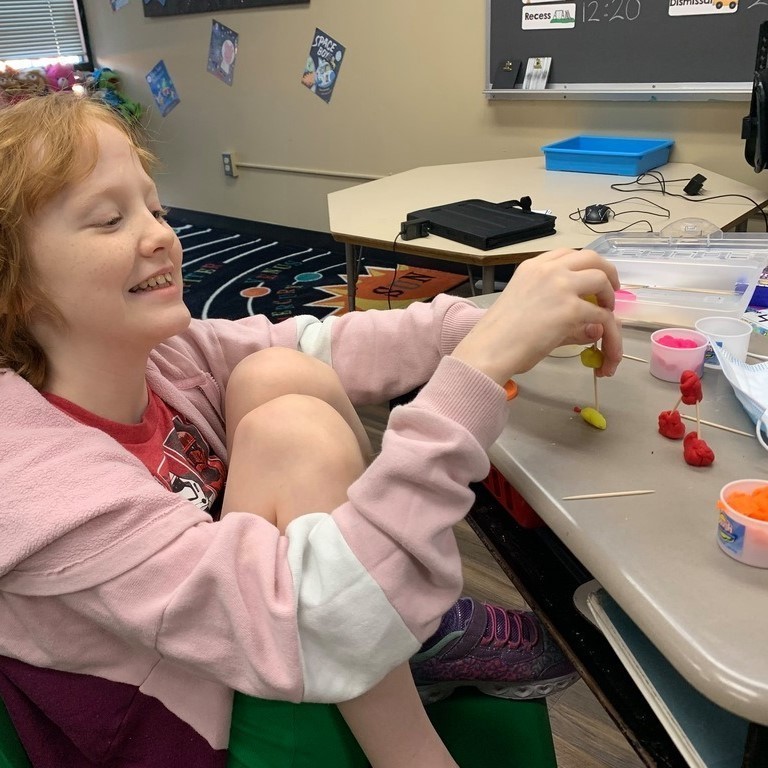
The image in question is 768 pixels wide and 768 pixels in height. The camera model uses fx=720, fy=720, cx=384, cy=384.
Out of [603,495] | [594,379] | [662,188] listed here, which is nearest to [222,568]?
[603,495]

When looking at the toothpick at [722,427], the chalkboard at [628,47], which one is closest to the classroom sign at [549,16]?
the chalkboard at [628,47]

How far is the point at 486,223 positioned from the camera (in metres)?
1.58

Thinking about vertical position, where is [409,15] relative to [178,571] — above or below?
above

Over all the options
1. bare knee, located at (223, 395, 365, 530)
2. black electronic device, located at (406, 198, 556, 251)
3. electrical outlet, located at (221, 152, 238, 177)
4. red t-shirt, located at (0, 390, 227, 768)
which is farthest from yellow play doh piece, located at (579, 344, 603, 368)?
electrical outlet, located at (221, 152, 238, 177)

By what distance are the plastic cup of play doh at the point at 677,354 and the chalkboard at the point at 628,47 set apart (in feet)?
5.63

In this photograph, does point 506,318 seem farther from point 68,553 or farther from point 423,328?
point 68,553

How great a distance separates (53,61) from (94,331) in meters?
4.66

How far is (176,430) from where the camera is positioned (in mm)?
864

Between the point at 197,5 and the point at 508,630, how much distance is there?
382cm

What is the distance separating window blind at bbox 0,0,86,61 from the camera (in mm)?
4422

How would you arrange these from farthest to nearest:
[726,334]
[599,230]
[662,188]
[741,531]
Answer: [662,188]
[599,230]
[726,334]
[741,531]

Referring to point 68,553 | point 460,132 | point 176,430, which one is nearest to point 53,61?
point 460,132

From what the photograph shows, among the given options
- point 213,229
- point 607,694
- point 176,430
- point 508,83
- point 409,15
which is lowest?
point 213,229

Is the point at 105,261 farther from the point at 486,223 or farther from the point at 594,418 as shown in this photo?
the point at 486,223
